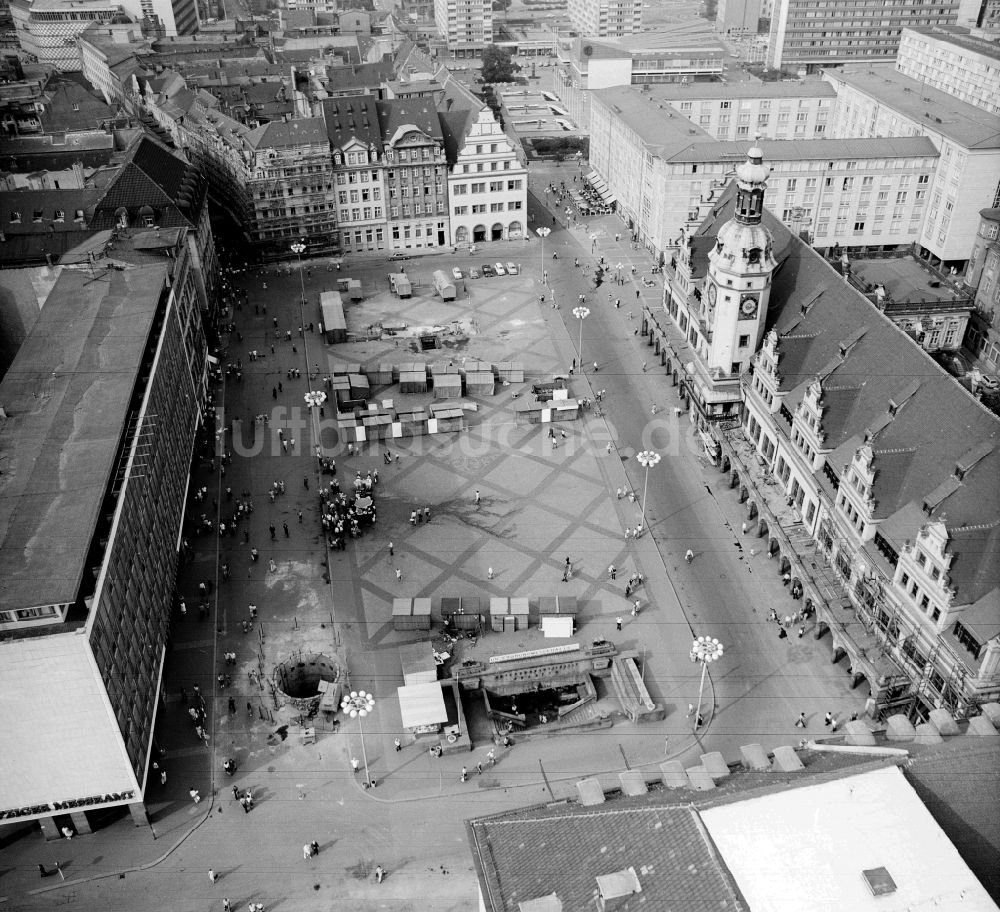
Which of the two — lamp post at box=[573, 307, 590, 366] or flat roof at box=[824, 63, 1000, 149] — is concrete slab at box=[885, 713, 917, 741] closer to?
lamp post at box=[573, 307, 590, 366]

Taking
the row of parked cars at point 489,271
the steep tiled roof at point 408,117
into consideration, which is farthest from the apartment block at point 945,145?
the steep tiled roof at point 408,117

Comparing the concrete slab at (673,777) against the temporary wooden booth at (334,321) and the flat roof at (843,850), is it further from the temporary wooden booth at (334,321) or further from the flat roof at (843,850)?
the temporary wooden booth at (334,321)

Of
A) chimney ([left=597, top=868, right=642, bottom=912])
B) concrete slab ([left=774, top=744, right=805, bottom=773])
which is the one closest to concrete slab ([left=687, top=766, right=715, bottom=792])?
concrete slab ([left=774, top=744, right=805, bottom=773])

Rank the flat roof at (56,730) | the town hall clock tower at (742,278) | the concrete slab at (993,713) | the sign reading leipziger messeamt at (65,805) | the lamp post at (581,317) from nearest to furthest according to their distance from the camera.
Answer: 1. the concrete slab at (993,713)
2. the flat roof at (56,730)
3. the sign reading leipziger messeamt at (65,805)
4. the town hall clock tower at (742,278)
5. the lamp post at (581,317)

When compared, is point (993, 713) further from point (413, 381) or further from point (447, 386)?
point (413, 381)

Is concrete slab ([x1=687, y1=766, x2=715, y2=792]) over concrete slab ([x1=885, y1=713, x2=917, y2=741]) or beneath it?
over
